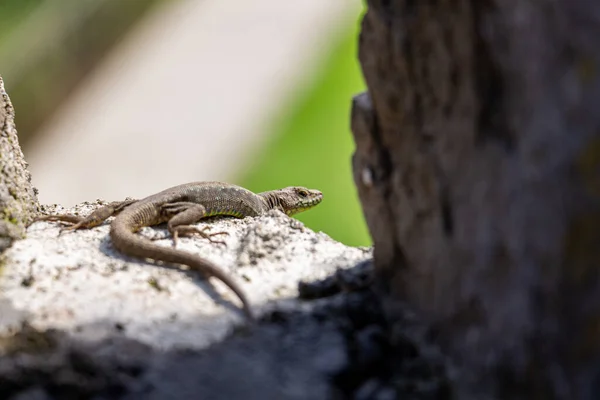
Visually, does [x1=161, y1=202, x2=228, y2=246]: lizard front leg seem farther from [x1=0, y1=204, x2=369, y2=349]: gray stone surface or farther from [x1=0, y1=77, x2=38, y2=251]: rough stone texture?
[x1=0, y1=77, x2=38, y2=251]: rough stone texture

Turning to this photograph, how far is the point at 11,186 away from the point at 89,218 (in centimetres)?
60

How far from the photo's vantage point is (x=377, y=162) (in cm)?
292

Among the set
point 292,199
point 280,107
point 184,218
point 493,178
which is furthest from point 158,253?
point 280,107

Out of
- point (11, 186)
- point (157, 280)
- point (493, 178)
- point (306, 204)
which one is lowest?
point (306, 204)

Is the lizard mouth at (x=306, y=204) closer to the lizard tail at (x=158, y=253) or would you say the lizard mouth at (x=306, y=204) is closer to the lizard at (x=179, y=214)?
the lizard at (x=179, y=214)

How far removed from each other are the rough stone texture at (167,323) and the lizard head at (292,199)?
1.62 metres

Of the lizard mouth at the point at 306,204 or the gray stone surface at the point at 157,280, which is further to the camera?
the lizard mouth at the point at 306,204

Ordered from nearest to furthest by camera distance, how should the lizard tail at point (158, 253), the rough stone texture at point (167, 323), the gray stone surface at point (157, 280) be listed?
the rough stone texture at point (167, 323)
the gray stone surface at point (157, 280)
the lizard tail at point (158, 253)

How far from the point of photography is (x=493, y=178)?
223cm

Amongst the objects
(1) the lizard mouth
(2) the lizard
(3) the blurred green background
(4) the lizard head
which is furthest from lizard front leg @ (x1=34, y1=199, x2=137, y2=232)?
(3) the blurred green background

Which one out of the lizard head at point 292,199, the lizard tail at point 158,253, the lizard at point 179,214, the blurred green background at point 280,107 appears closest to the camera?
the lizard tail at point 158,253

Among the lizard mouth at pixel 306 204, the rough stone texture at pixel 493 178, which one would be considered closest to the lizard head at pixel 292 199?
the lizard mouth at pixel 306 204

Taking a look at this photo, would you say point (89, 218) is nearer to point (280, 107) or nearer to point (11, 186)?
point (11, 186)

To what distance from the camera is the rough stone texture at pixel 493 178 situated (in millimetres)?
1925
